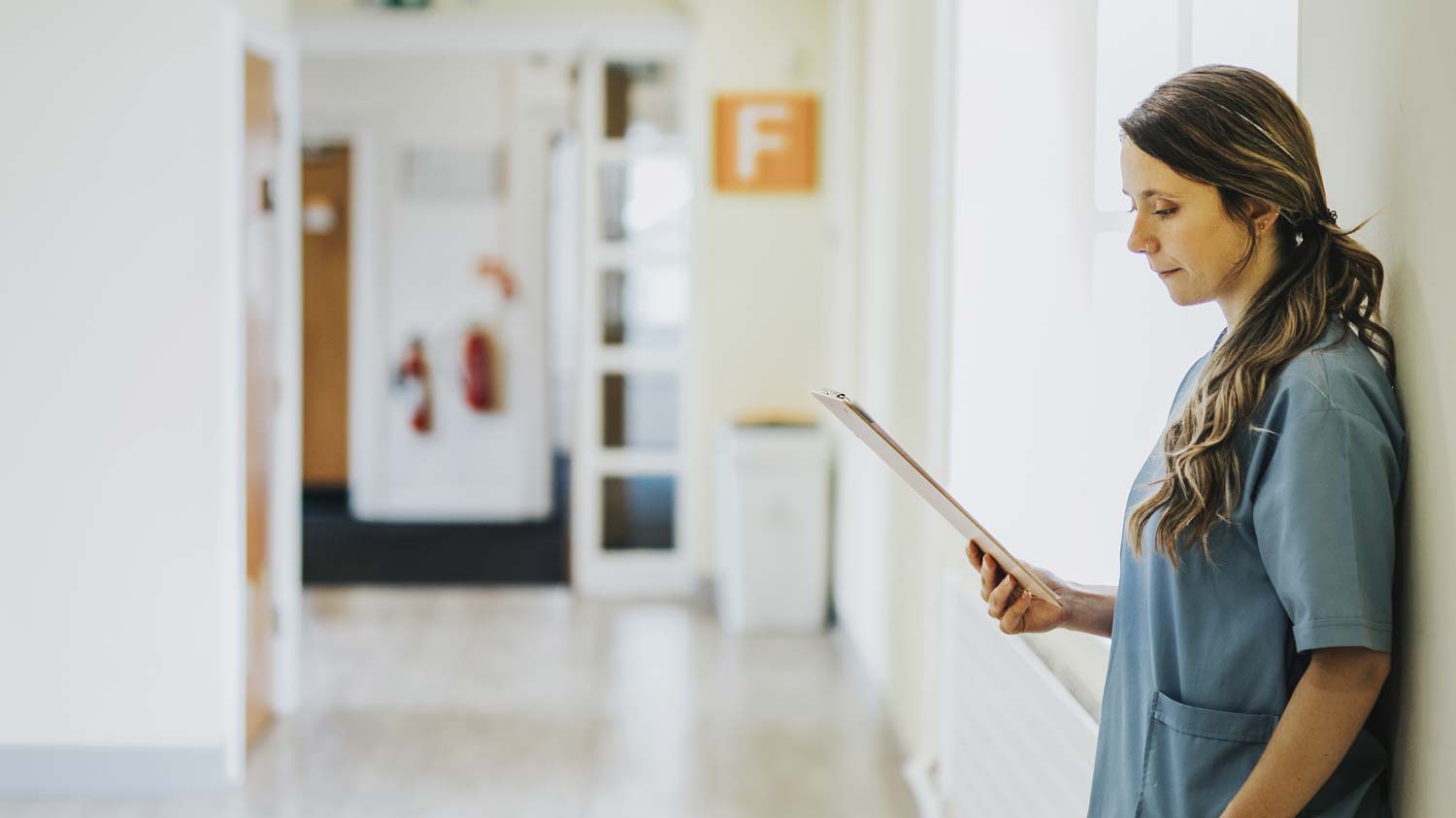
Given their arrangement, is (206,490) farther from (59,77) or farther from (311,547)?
(311,547)

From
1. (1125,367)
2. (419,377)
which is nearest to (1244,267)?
(1125,367)

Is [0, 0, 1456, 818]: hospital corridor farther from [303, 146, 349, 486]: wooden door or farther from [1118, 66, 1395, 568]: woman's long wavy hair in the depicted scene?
[303, 146, 349, 486]: wooden door

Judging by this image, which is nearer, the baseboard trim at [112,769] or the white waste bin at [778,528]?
the baseboard trim at [112,769]

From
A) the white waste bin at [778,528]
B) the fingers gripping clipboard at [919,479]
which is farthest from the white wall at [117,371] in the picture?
the fingers gripping clipboard at [919,479]

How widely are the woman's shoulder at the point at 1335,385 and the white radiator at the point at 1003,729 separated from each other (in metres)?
0.81

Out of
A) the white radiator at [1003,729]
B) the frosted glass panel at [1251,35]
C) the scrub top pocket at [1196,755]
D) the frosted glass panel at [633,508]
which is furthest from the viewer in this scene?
the frosted glass panel at [633,508]

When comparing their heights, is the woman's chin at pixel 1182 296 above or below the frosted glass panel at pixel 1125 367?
above

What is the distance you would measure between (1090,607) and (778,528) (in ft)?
12.6

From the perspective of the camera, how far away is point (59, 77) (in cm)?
338

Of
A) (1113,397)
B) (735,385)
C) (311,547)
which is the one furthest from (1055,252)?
(311,547)

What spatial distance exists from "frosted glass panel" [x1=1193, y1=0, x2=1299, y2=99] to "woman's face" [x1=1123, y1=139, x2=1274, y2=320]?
19.5 inches

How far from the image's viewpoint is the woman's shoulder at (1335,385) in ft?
3.67

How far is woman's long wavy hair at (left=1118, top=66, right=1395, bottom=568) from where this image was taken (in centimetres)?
118

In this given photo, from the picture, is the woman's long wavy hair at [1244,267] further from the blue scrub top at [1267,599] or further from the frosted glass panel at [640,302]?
the frosted glass panel at [640,302]
